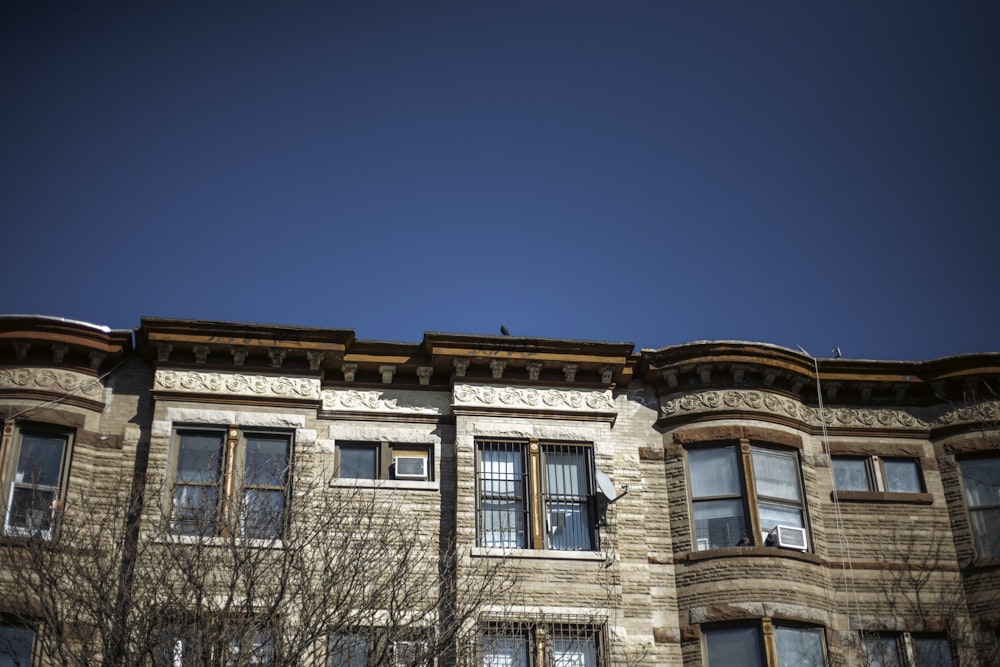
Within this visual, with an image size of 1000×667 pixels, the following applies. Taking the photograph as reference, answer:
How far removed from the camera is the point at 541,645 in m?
19.3

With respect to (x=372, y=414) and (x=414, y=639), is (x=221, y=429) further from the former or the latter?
(x=414, y=639)

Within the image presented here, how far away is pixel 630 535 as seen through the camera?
2083 centimetres

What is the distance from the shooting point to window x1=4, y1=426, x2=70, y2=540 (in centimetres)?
1909

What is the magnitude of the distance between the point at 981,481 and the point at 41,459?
16027 mm

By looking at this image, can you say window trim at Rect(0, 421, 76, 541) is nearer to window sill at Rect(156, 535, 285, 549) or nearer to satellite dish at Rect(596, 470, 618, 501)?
window sill at Rect(156, 535, 285, 549)

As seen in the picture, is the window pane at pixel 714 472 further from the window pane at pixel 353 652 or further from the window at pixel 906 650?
the window pane at pixel 353 652

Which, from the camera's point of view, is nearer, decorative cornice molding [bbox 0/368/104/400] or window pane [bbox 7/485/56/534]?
window pane [bbox 7/485/56/534]

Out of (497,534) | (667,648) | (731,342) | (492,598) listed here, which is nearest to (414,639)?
(492,598)

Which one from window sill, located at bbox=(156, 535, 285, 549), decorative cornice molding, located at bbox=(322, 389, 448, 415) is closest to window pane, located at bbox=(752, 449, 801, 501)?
decorative cornice molding, located at bbox=(322, 389, 448, 415)

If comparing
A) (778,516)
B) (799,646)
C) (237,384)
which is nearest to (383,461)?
(237,384)

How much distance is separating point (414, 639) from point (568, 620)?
2.77 metres

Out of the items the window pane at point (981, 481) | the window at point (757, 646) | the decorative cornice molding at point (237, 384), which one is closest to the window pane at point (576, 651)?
the window at point (757, 646)

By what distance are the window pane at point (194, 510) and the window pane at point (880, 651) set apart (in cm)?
1061

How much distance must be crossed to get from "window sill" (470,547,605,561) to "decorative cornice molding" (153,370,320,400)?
12.7ft
